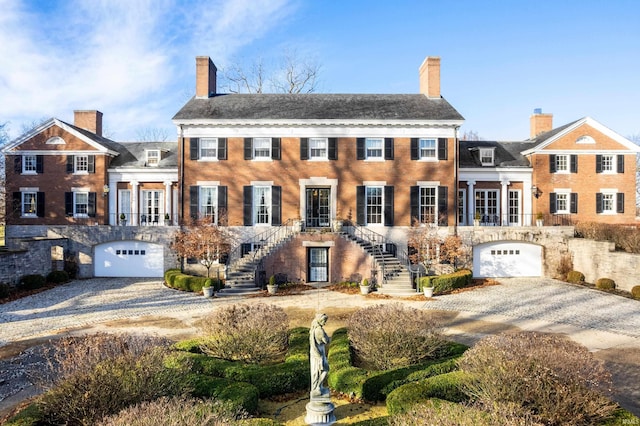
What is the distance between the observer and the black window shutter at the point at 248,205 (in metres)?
22.8

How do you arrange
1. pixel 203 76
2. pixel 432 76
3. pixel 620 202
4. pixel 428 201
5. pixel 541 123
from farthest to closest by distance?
pixel 541 123, pixel 620 202, pixel 432 76, pixel 203 76, pixel 428 201

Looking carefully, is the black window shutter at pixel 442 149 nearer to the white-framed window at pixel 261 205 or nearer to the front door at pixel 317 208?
the front door at pixel 317 208

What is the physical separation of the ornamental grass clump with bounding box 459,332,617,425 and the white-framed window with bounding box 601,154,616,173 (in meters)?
24.8

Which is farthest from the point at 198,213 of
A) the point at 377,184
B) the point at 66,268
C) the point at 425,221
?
the point at 425,221

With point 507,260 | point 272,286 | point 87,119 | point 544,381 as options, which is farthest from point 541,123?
point 87,119

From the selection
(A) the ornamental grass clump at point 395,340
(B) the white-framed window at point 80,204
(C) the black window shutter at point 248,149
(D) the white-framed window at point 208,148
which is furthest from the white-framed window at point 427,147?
(B) the white-framed window at point 80,204

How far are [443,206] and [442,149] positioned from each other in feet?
11.4

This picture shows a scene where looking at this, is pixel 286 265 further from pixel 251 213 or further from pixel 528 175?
pixel 528 175

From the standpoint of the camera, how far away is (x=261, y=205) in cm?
2305

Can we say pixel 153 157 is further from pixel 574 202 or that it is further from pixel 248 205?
pixel 574 202

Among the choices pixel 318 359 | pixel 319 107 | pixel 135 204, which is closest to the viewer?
pixel 318 359

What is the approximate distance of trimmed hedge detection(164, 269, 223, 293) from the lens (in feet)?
61.7

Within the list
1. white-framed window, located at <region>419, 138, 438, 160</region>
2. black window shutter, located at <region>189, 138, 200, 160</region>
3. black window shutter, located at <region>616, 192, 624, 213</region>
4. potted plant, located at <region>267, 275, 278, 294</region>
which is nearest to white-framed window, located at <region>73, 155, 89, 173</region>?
black window shutter, located at <region>189, 138, 200, 160</region>

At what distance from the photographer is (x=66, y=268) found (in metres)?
22.8
